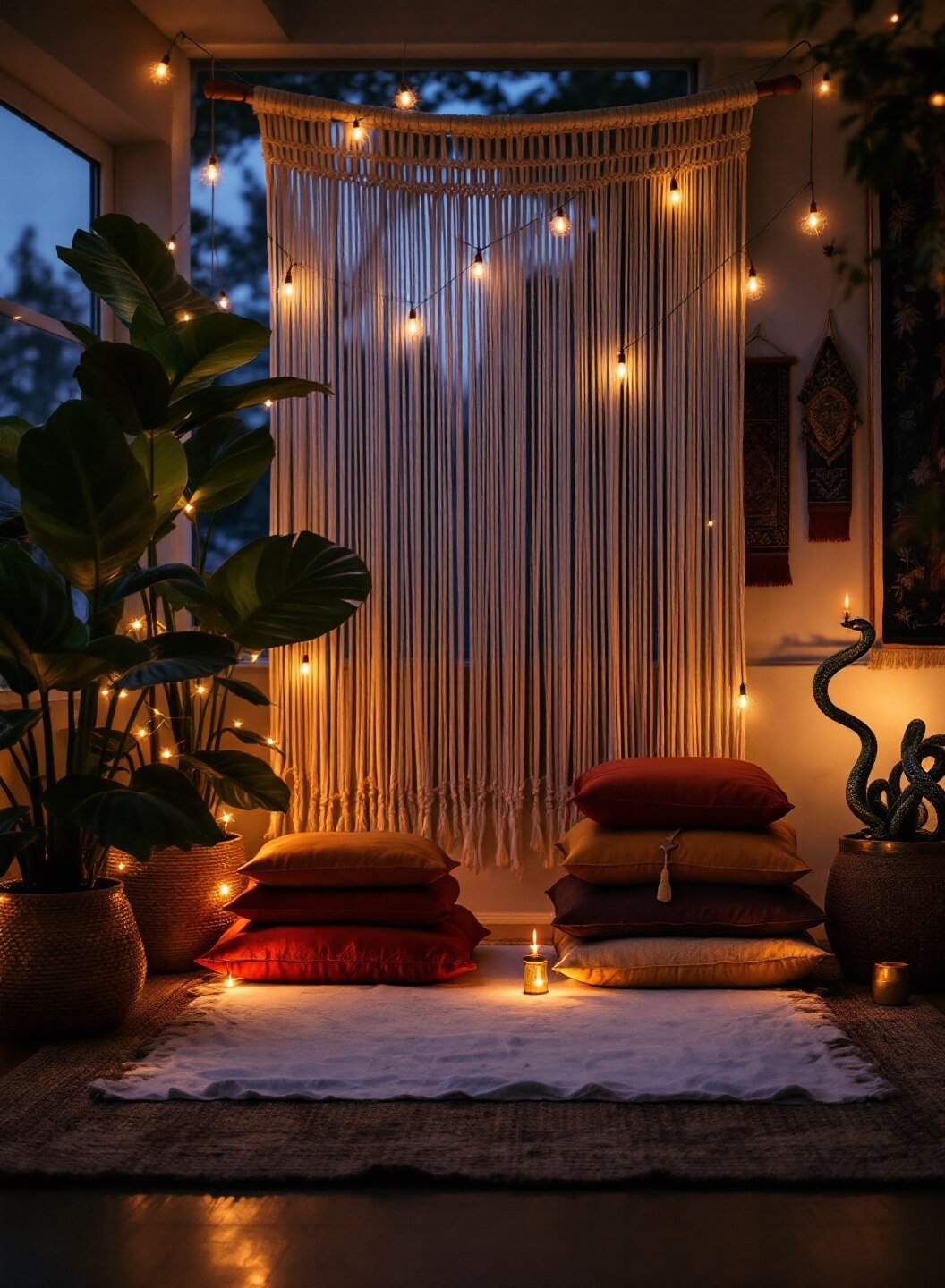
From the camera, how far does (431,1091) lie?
8.53ft

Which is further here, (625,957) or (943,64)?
(625,957)

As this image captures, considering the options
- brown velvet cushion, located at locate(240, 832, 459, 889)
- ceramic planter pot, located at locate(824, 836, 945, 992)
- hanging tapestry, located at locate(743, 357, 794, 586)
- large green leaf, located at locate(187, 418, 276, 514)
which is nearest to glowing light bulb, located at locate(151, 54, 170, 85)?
large green leaf, located at locate(187, 418, 276, 514)

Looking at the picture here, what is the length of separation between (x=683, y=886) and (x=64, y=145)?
9.44ft

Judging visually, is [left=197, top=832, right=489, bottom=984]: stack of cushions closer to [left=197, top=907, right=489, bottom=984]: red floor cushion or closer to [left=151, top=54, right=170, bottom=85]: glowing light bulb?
[left=197, top=907, right=489, bottom=984]: red floor cushion

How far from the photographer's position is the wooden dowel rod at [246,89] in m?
4.07

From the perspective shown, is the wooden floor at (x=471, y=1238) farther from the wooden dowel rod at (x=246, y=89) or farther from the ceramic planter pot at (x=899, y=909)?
the wooden dowel rod at (x=246, y=89)

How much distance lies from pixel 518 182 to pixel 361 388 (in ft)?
2.70

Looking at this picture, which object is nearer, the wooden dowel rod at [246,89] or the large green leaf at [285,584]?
the large green leaf at [285,584]

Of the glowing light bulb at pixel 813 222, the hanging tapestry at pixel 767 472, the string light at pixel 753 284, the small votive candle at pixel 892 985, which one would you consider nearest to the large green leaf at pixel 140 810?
the small votive candle at pixel 892 985

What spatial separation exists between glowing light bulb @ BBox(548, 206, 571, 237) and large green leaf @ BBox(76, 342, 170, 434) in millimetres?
1603

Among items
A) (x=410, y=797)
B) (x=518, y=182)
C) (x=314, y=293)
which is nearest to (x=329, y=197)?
(x=314, y=293)

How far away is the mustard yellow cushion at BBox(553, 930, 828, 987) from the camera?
3.35 metres

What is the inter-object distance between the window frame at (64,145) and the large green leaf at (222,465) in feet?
2.06

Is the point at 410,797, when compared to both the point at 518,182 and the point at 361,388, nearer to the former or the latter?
the point at 361,388
